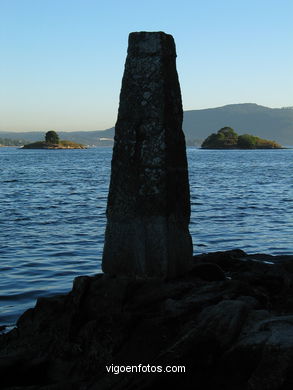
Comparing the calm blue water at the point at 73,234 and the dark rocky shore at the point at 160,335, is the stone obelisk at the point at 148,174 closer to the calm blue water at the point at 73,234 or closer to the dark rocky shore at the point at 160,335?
the dark rocky shore at the point at 160,335

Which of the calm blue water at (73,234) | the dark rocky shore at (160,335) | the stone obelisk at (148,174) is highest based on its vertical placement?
the stone obelisk at (148,174)

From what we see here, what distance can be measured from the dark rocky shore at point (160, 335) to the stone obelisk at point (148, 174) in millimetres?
509

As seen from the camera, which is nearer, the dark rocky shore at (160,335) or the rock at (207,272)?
the dark rocky shore at (160,335)

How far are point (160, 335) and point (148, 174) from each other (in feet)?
9.69

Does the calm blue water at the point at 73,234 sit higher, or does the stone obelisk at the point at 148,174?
the stone obelisk at the point at 148,174

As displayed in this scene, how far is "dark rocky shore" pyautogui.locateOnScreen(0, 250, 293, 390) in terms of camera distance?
21.2ft

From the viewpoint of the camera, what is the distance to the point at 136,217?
9.73 meters

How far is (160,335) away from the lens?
7461mm

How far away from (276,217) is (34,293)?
545 inches

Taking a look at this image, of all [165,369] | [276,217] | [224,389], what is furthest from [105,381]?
[276,217]

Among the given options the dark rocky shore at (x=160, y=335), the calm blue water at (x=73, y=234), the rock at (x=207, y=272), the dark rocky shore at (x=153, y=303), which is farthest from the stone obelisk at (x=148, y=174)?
the calm blue water at (x=73, y=234)

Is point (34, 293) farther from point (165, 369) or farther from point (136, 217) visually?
point (165, 369)

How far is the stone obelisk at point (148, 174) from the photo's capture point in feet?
31.7

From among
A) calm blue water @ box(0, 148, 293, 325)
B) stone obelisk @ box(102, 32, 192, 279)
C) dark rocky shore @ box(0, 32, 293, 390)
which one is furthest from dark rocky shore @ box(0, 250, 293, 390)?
calm blue water @ box(0, 148, 293, 325)
